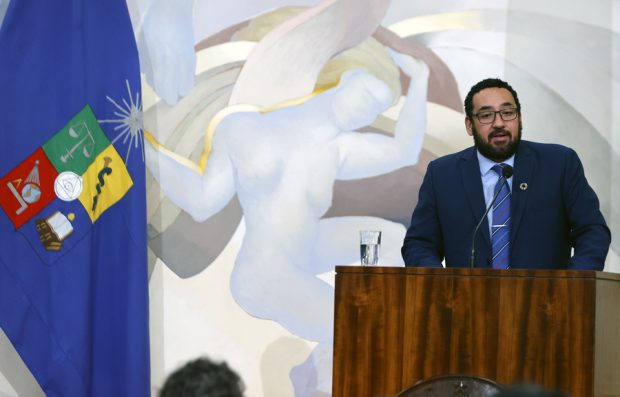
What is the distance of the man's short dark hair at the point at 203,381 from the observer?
1.48 metres

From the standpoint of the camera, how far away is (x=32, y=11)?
15.1ft

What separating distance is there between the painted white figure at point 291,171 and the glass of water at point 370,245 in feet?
4.82

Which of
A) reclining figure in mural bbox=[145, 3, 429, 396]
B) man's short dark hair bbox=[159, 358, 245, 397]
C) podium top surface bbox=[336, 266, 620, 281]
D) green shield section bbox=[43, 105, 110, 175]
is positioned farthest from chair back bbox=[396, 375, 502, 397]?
green shield section bbox=[43, 105, 110, 175]

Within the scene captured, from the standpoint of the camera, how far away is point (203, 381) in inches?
58.9

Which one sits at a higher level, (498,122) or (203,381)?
(498,122)

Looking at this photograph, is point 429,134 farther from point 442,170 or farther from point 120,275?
point 120,275

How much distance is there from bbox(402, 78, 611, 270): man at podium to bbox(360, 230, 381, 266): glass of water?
206 millimetres

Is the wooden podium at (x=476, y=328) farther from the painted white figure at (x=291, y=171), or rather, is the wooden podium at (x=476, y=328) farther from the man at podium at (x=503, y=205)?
the painted white figure at (x=291, y=171)

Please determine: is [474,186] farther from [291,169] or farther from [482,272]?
[291,169]

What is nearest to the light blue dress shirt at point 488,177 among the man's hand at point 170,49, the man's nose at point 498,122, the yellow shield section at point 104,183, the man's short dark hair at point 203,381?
the man's nose at point 498,122

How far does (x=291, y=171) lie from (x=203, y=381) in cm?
355

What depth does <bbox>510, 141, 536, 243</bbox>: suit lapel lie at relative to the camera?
11.6 feet

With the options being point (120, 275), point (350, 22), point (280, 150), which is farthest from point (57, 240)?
point (350, 22)

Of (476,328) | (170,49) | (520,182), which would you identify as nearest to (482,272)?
(476,328)
